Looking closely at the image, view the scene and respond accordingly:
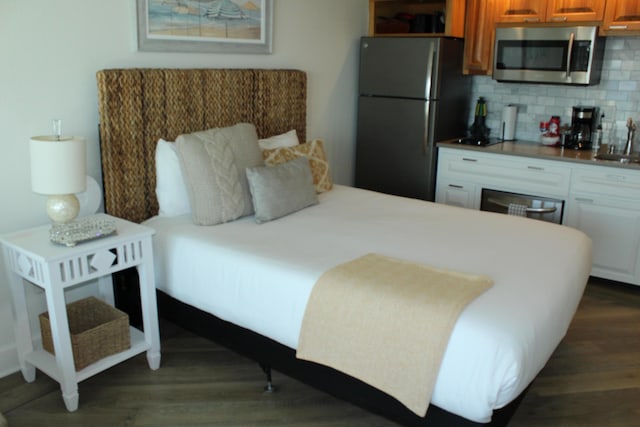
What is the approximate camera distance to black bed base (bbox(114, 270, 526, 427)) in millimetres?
2049

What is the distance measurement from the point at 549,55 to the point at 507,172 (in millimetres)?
847

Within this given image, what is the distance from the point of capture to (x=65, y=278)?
7.62 ft

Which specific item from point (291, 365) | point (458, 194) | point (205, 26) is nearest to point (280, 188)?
point (291, 365)

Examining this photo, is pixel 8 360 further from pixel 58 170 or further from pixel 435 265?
pixel 435 265

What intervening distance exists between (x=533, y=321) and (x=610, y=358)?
134cm

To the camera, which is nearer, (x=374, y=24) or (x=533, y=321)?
(x=533, y=321)

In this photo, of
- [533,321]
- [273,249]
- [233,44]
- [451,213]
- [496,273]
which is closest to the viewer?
[533,321]

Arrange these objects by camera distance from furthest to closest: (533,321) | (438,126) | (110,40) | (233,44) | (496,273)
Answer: (438,126) → (233,44) → (110,40) → (496,273) → (533,321)

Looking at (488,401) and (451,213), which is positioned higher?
(451,213)

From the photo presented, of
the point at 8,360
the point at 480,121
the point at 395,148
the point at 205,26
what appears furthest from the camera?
the point at 480,121

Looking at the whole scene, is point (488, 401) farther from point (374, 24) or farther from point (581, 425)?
point (374, 24)

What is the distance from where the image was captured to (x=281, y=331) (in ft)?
7.62

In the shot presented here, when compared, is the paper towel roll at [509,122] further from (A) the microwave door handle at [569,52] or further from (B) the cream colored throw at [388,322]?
(B) the cream colored throw at [388,322]

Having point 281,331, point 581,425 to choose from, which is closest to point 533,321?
point 581,425
